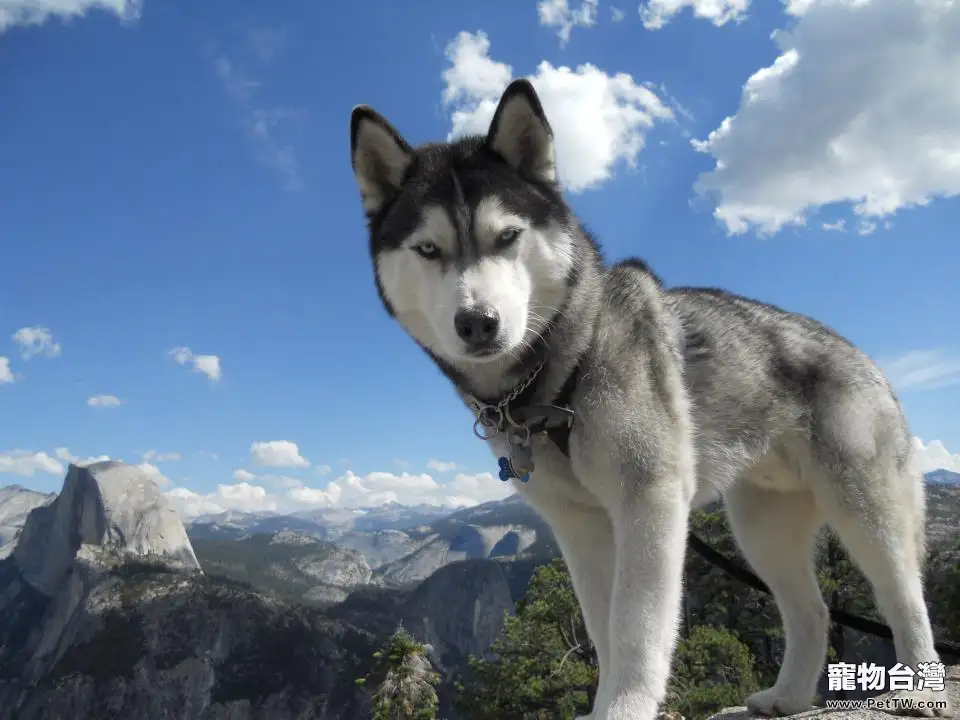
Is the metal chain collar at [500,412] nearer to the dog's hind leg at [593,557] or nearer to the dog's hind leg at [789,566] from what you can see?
the dog's hind leg at [593,557]

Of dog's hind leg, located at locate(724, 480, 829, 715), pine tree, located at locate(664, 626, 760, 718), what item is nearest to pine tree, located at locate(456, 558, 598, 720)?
pine tree, located at locate(664, 626, 760, 718)

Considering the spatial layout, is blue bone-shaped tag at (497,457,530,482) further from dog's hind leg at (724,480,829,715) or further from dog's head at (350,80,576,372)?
dog's hind leg at (724,480,829,715)

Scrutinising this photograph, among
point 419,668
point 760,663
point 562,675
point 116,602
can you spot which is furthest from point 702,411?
point 116,602

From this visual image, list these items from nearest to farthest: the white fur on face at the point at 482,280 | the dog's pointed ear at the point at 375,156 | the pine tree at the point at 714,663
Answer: the white fur on face at the point at 482,280
the dog's pointed ear at the point at 375,156
the pine tree at the point at 714,663

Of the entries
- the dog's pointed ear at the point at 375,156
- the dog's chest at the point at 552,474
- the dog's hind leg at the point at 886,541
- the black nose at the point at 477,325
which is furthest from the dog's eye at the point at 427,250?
the dog's hind leg at the point at 886,541

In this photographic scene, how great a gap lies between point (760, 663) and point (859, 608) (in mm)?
7056

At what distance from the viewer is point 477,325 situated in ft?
12.6

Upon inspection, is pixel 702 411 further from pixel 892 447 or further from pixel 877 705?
pixel 877 705

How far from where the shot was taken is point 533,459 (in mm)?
4367

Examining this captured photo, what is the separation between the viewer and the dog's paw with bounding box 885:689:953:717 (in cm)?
464

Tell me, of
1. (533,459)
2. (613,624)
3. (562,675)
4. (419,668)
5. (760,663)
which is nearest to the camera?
(613,624)

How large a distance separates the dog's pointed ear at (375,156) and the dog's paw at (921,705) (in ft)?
16.9

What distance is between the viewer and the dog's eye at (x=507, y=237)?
420 cm

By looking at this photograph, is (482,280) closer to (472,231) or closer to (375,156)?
(472,231)
